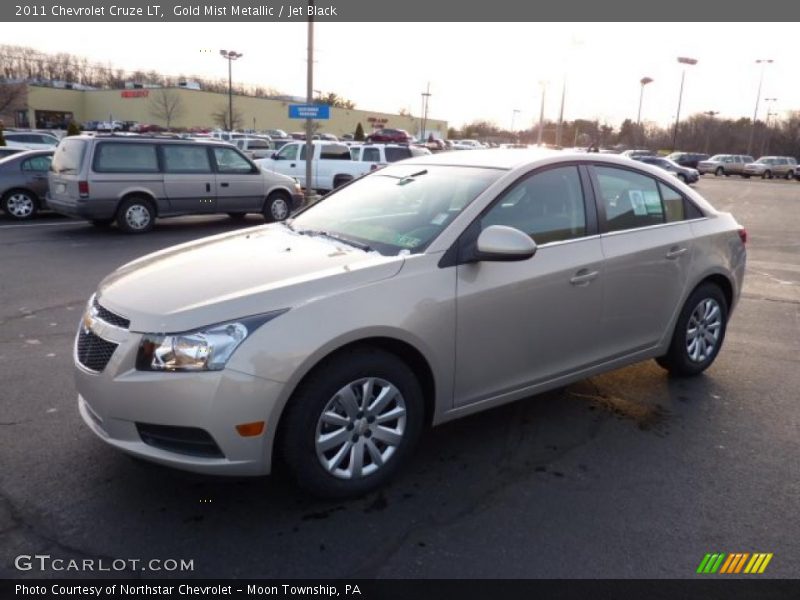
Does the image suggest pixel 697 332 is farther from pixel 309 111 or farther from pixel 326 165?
pixel 326 165

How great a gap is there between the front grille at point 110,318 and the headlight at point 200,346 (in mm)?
226

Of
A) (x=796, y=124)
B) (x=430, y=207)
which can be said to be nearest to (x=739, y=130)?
(x=796, y=124)

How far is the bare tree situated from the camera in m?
74.7

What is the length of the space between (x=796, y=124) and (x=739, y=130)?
766cm

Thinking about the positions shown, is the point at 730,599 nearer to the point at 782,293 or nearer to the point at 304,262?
the point at 304,262

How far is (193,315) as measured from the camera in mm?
2932

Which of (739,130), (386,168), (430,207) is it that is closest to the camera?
(430,207)

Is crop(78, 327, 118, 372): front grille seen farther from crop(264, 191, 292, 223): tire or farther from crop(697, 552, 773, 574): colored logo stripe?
crop(264, 191, 292, 223): tire

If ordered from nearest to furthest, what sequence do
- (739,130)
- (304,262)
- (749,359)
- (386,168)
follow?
(304,262), (386,168), (749,359), (739,130)

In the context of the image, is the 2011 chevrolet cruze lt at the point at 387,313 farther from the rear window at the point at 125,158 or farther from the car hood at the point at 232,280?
the rear window at the point at 125,158

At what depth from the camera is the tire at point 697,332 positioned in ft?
15.8

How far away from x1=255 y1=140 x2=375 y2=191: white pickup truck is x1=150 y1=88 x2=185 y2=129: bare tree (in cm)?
6120

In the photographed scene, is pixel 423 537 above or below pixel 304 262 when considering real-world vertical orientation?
below

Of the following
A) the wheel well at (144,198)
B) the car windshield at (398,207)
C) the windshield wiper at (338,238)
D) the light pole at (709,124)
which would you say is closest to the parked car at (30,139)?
the wheel well at (144,198)
